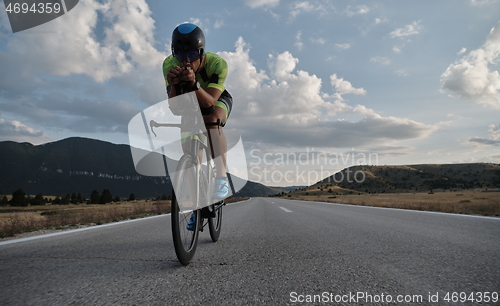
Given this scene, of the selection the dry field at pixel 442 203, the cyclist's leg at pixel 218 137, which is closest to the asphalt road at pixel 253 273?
the cyclist's leg at pixel 218 137

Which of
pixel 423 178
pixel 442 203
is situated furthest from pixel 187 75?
pixel 423 178

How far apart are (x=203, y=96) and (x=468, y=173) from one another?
5538 inches

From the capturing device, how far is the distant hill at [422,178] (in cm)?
9600

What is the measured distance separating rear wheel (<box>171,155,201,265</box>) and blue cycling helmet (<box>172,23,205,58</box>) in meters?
1.17

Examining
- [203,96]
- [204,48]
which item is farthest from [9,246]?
[204,48]

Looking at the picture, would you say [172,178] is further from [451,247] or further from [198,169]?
[451,247]

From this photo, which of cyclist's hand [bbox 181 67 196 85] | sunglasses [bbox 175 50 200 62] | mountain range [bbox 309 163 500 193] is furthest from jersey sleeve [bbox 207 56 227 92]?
mountain range [bbox 309 163 500 193]

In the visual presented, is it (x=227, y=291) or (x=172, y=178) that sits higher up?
(x=172, y=178)

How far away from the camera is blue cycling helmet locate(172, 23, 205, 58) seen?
9.01 feet

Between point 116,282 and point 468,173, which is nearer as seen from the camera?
point 116,282

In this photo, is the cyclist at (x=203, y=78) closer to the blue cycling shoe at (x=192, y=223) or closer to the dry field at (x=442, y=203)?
the blue cycling shoe at (x=192, y=223)

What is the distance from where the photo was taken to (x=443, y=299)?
64.7 inches

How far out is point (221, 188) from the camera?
11.1 ft

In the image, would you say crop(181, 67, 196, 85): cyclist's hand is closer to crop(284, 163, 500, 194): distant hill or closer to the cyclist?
the cyclist
